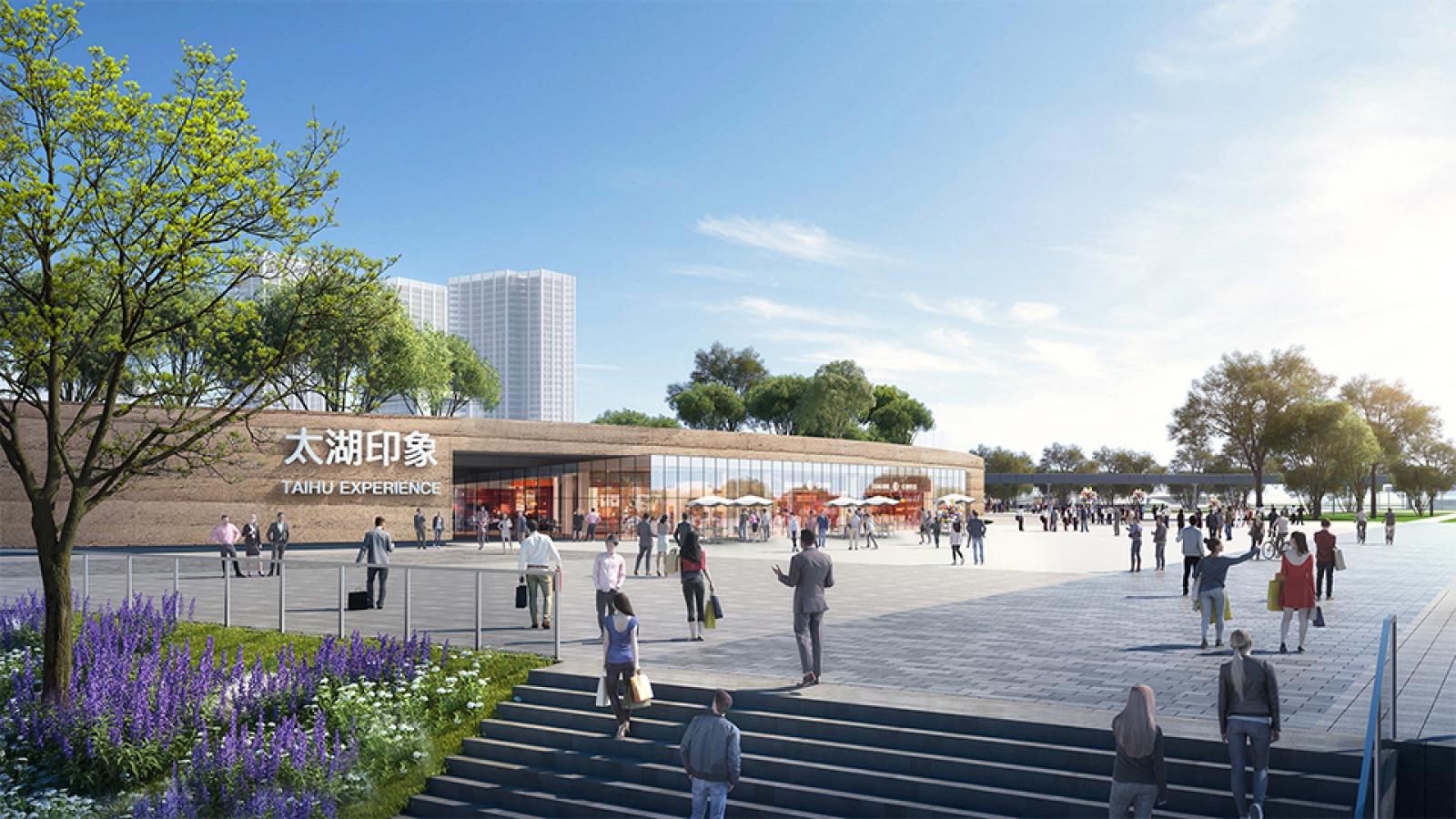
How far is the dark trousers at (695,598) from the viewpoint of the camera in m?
15.8

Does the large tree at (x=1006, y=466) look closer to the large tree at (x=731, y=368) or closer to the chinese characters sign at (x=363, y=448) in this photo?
the large tree at (x=731, y=368)

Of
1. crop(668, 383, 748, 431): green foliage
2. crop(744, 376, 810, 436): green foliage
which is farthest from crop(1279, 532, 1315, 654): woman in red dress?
crop(668, 383, 748, 431): green foliage

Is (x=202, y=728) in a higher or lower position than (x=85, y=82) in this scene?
lower

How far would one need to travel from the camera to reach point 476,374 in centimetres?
7925

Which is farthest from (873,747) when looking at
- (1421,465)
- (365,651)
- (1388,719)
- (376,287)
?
(1421,465)

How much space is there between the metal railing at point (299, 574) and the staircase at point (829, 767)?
6.90 feet

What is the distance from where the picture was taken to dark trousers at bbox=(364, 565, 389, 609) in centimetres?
1504

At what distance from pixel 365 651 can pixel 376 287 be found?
473cm

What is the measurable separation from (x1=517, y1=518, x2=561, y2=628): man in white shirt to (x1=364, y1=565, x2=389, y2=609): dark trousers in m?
1.90

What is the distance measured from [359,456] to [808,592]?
3456cm

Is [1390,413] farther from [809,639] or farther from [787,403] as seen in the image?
[809,639]

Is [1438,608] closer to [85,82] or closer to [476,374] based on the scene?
[85,82]

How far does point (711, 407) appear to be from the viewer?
368ft

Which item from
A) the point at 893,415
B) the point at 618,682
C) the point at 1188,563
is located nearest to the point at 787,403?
the point at 893,415
